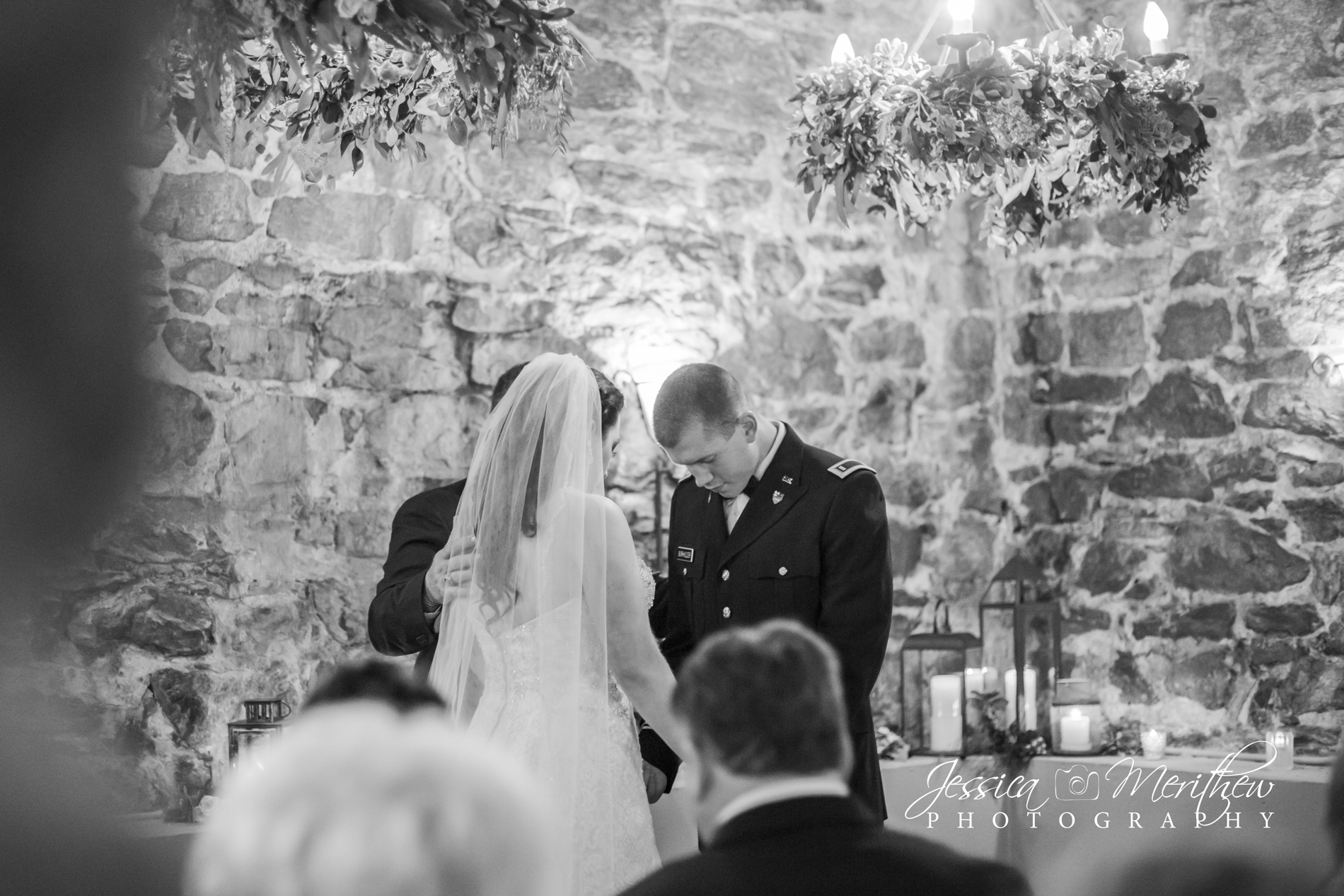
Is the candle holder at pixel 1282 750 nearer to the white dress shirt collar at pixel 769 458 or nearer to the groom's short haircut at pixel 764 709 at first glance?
the white dress shirt collar at pixel 769 458

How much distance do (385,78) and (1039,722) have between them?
11.7ft

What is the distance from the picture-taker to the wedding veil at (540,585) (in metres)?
3.04

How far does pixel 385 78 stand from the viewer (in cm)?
283

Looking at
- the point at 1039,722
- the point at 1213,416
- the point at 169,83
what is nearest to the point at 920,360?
the point at 1213,416

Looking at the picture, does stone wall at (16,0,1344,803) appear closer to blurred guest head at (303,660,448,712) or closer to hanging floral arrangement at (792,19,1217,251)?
hanging floral arrangement at (792,19,1217,251)

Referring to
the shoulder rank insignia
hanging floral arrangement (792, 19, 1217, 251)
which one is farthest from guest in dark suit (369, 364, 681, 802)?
hanging floral arrangement (792, 19, 1217, 251)

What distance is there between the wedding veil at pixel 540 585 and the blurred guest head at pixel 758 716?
4.58 feet

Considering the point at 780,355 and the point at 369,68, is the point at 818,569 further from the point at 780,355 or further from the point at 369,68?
the point at 780,355

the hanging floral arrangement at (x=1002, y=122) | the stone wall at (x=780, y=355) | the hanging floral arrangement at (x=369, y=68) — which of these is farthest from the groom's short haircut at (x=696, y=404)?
the stone wall at (x=780, y=355)

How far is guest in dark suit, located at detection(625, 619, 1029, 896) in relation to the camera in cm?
154

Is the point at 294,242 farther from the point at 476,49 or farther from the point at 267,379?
the point at 476,49

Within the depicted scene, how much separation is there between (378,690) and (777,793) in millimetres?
475

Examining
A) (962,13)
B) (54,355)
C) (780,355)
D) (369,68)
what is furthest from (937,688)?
(54,355)

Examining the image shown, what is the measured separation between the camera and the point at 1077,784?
5102 mm
